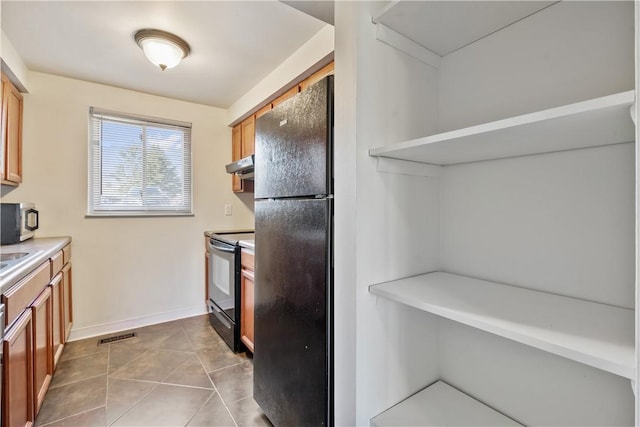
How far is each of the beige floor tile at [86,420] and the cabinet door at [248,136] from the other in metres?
2.24

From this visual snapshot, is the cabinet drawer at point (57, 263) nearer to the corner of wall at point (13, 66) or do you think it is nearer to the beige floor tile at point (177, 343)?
the beige floor tile at point (177, 343)

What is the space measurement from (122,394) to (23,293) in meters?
0.92

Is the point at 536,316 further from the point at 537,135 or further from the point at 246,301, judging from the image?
the point at 246,301

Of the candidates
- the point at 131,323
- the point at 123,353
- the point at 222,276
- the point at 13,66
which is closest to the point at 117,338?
the point at 131,323

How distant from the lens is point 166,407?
5.81 ft

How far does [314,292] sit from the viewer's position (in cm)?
121

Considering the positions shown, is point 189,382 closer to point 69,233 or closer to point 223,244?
point 223,244

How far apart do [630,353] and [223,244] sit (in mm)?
2533

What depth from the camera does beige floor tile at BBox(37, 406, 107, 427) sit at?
5.32ft

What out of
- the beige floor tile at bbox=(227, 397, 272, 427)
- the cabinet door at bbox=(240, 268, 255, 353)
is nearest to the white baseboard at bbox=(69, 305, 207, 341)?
the cabinet door at bbox=(240, 268, 255, 353)

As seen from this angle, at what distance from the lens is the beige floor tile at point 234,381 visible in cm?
190

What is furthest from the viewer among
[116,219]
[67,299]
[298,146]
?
[116,219]

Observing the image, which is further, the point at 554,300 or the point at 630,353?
the point at 554,300

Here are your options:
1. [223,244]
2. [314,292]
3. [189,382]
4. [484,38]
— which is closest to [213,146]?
[223,244]
